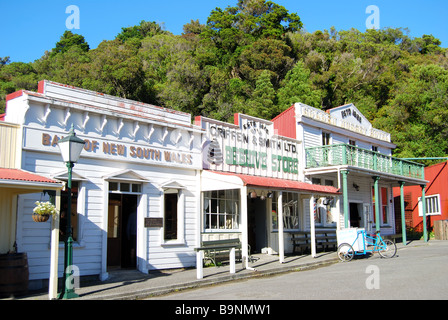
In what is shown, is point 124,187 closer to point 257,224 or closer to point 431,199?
point 257,224

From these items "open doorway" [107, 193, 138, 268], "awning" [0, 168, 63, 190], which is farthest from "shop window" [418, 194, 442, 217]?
"awning" [0, 168, 63, 190]

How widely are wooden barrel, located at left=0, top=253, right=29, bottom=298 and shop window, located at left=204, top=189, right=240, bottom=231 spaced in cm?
665

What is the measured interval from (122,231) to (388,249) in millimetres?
9270

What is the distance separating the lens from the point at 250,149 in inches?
705

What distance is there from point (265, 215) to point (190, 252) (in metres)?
4.92

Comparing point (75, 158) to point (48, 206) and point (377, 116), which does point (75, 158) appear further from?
point (377, 116)

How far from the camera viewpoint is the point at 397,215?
31469mm

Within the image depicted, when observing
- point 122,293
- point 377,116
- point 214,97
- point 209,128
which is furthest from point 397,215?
point 122,293

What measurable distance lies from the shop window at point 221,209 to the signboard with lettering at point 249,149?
34.9 inches

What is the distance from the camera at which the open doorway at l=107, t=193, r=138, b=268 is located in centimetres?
1341

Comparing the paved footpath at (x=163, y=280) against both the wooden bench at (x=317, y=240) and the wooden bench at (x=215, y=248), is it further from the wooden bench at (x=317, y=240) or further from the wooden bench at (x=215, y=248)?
the wooden bench at (x=317, y=240)

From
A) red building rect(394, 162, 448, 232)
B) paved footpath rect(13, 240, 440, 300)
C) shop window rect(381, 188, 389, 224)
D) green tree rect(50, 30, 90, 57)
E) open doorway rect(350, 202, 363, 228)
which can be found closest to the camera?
paved footpath rect(13, 240, 440, 300)

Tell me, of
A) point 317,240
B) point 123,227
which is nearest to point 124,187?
Result: point 123,227

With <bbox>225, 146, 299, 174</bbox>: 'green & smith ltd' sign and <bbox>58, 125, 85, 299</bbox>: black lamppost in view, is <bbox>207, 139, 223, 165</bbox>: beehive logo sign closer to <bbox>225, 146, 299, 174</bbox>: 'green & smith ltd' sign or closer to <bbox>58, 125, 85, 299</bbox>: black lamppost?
<bbox>225, 146, 299, 174</bbox>: 'green & smith ltd' sign
